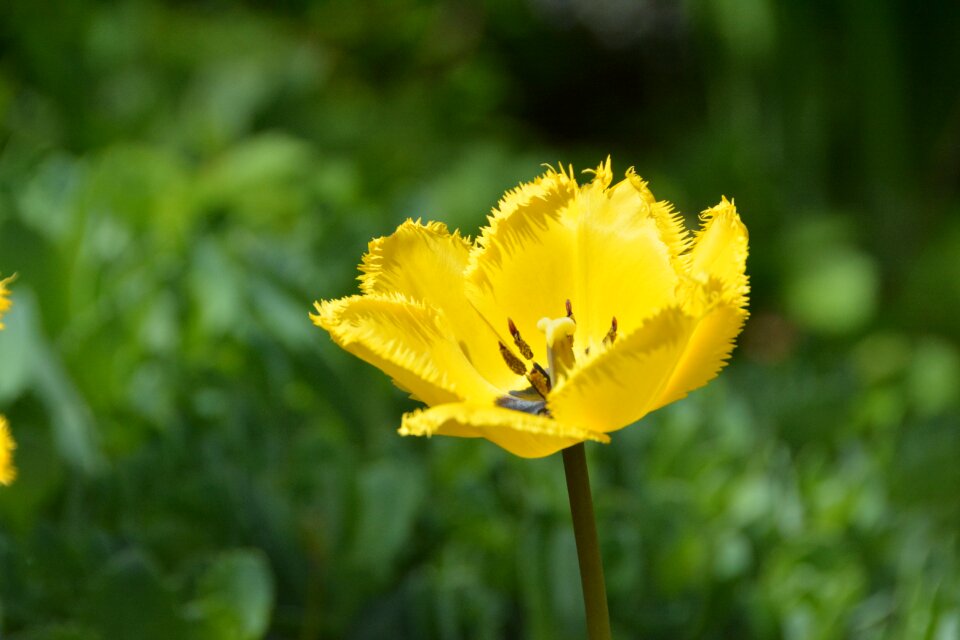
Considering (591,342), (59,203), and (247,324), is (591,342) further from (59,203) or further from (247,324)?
(59,203)

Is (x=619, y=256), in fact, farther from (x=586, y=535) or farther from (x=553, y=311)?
(x=586, y=535)

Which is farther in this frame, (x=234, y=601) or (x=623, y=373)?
(x=234, y=601)

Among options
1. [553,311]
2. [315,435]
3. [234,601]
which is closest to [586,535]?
[553,311]

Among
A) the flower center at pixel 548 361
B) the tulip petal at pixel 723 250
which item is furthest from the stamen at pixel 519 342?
the tulip petal at pixel 723 250

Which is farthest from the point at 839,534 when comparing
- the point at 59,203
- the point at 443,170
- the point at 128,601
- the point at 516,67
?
the point at 516,67

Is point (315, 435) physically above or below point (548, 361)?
above

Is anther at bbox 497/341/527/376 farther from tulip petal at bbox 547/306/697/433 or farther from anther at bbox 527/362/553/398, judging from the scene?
tulip petal at bbox 547/306/697/433
